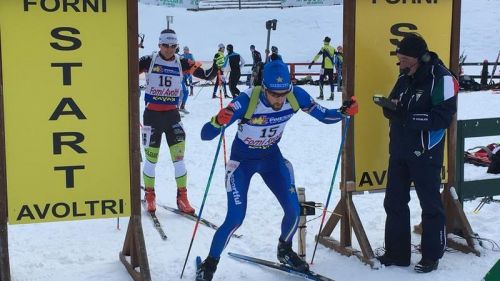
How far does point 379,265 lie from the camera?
17.7 ft

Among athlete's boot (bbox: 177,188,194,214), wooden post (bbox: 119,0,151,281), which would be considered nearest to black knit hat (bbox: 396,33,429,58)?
wooden post (bbox: 119,0,151,281)

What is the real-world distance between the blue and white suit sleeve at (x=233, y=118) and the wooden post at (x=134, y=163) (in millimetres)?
533

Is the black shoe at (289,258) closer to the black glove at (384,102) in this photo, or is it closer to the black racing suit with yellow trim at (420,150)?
the black racing suit with yellow trim at (420,150)

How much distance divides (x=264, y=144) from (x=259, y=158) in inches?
4.9

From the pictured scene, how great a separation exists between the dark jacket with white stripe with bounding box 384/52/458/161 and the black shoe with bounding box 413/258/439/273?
0.90 m

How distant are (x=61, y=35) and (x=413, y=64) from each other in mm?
2773

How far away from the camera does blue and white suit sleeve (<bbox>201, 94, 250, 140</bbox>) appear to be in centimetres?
478

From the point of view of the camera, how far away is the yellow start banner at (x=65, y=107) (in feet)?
14.6

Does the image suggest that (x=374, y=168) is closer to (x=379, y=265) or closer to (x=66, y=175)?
(x=379, y=265)

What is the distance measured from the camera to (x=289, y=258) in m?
5.26

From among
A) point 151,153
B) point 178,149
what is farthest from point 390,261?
point 151,153

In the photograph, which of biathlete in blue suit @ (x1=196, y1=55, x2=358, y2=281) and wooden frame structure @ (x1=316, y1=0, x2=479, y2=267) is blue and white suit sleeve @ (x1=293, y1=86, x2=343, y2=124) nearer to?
biathlete in blue suit @ (x1=196, y1=55, x2=358, y2=281)

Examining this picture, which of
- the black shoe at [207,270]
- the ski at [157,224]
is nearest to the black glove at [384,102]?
the black shoe at [207,270]

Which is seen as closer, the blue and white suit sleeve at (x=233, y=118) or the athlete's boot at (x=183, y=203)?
the blue and white suit sleeve at (x=233, y=118)
